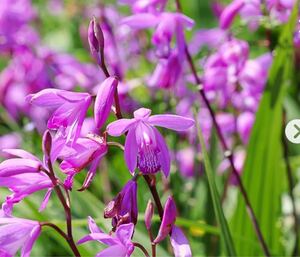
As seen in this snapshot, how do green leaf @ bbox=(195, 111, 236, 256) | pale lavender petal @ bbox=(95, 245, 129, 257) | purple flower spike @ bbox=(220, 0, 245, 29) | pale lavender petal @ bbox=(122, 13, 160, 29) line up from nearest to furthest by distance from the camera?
pale lavender petal @ bbox=(95, 245, 129, 257)
green leaf @ bbox=(195, 111, 236, 256)
pale lavender petal @ bbox=(122, 13, 160, 29)
purple flower spike @ bbox=(220, 0, 245, 29)

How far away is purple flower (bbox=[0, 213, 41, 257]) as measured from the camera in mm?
1026

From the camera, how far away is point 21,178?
1064 mm

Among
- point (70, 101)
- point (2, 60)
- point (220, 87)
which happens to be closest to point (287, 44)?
point (220, 87)

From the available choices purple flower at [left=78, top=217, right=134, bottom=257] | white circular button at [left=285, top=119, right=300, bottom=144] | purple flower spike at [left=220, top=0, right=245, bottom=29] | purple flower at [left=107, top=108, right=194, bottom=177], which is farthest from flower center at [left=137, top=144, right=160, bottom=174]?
purple flower spike at [left=220, top=0, right=245, bottom=29]

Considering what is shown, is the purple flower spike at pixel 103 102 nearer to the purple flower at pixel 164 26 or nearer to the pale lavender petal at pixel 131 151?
the pale lavender petal at pixel 131 151

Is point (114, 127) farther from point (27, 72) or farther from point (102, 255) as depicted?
point (27, 72)

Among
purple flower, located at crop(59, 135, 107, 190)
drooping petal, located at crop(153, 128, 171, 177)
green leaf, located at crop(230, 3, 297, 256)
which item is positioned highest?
purple flower, located at crop(59, 135, 107, 190)

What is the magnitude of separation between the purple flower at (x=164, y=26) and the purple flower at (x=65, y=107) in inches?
23.9

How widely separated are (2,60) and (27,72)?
1940 millimetres

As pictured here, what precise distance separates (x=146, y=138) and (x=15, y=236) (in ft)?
0.76

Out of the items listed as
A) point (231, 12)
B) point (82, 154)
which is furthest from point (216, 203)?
point (231, 12)

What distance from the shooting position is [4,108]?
281 cm

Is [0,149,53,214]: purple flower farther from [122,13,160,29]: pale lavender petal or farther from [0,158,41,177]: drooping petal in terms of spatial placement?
[122,13,160,29]: pale lavender petal

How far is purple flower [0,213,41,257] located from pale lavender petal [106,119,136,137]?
17 cm
